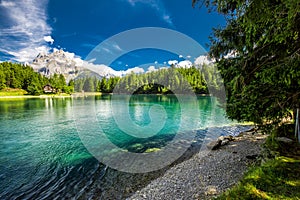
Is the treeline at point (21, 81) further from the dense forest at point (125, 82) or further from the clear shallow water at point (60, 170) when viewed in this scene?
the clear shallow water at point (60, 170)

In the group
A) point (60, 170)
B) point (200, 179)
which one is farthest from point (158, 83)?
point (200, 179)

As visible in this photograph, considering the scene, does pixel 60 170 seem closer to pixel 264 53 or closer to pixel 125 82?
pixel 264 53

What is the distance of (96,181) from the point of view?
7.81 m

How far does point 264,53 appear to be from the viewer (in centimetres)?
543

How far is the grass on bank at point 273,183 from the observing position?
3.63 meters

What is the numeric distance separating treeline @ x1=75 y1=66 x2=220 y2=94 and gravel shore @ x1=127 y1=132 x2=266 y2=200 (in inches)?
2725

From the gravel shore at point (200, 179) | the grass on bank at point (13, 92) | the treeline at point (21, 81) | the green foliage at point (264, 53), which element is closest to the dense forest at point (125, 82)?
the treeline at point (21, 81)

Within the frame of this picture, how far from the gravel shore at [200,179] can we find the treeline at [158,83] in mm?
69214

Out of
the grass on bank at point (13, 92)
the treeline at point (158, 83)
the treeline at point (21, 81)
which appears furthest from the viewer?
the treeline at point (158, 83)

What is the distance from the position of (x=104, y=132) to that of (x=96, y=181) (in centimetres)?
996

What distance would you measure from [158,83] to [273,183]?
324 ft

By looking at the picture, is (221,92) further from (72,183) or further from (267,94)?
(72,183)

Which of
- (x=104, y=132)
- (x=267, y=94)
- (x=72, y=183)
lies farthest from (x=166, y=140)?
(x=267, y=94)

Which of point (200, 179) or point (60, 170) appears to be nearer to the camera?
point (200, 179)
